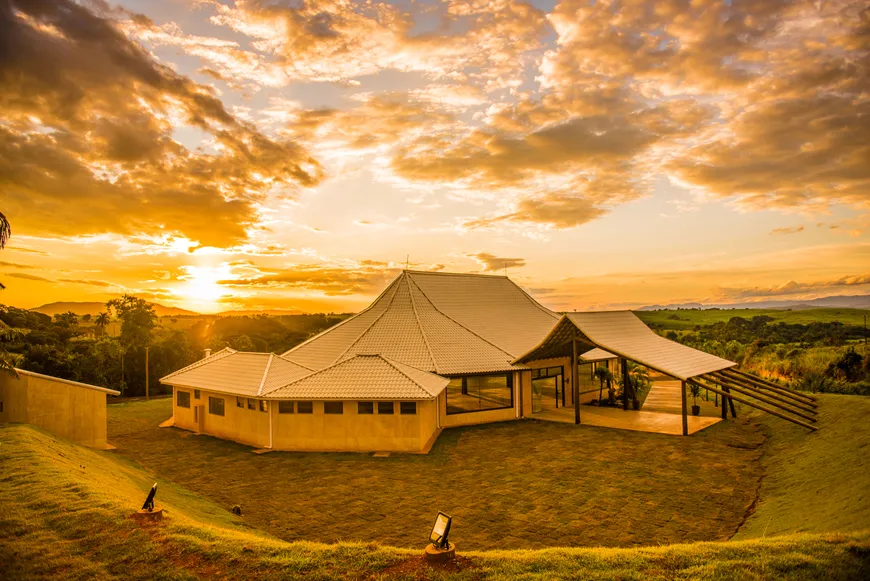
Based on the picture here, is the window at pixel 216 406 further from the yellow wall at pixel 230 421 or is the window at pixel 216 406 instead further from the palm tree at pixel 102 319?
the palm tree at pixel 102 319

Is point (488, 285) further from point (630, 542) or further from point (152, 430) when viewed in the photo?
point (630, 542)

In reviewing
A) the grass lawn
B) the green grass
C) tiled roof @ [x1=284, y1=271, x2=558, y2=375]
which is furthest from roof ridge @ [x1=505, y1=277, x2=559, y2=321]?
the green grass

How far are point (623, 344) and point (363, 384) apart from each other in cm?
1213

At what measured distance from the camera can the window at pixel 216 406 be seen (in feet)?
75.7

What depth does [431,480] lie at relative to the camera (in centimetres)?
1612

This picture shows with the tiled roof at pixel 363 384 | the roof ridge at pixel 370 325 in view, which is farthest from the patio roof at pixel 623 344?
the roof ridge at pixel 370 325

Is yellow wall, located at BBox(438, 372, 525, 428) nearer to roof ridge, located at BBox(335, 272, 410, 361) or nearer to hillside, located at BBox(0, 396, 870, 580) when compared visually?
roof ridge, located at BBox(335, 272, 410, 361)

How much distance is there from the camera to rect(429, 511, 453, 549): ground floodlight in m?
7.46

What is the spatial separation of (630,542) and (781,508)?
14.6ft

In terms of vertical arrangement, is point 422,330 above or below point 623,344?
above

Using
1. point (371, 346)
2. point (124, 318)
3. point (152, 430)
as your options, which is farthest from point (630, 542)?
point (124, 318)

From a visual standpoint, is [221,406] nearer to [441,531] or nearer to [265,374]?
[265,374]

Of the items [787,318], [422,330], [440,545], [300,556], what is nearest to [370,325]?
[422,330]

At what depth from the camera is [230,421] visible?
73.8 ft
